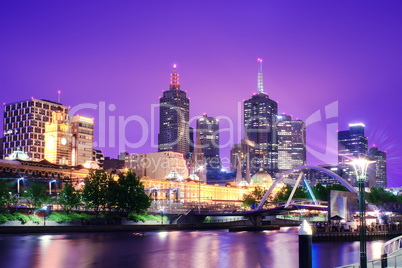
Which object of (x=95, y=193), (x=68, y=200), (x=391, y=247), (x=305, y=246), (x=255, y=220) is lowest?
(x=255, y=220)

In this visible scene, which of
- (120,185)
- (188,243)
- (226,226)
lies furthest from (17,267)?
(226,226)

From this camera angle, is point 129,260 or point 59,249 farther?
point 59,249

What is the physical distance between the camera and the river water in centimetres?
5191

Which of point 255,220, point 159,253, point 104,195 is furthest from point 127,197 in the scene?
point 159,253

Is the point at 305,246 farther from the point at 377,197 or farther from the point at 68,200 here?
the point at 377,197

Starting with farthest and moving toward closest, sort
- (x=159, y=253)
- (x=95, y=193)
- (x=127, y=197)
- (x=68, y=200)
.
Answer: (x=127, y=197)
(x=95, y=193)
(x=68, y=200)
(x=159, y=253)

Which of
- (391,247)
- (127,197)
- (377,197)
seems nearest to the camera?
(391,247)

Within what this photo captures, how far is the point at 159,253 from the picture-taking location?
60969 millimetres

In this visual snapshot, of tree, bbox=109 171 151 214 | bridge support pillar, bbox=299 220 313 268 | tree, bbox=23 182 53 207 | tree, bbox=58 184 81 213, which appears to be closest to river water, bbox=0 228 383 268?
tree, bbox=23 182 53 207

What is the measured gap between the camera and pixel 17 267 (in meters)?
47.6

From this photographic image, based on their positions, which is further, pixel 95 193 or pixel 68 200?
pixel 95 193

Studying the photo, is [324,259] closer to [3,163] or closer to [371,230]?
[371,230]

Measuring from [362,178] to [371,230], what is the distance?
215 feet

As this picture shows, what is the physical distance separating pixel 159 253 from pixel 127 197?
5388 cm
